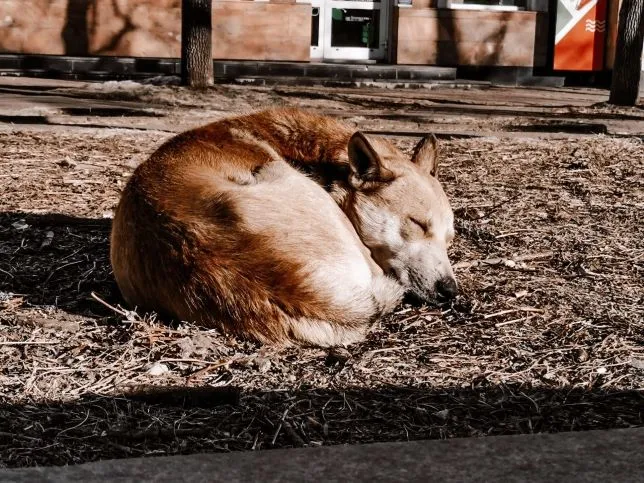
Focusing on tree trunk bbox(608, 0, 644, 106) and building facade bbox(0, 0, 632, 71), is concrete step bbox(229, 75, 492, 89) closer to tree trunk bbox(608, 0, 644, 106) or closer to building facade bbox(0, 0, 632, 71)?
building facade bbox(0, 0, 632, 71)

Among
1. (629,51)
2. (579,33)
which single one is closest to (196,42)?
(629,51)

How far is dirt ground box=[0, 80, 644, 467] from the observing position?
329cm

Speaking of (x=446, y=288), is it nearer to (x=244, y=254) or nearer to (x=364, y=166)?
(x=364, y=166)

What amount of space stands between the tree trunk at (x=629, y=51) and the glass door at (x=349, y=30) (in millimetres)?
6420

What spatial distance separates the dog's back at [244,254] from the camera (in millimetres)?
3912

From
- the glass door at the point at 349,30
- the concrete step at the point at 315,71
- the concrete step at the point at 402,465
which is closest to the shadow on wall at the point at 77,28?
the concrete step at the point at 315,71

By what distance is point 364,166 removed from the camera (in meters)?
4.82

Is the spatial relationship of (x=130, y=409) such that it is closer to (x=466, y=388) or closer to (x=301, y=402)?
(x=301, y=402)

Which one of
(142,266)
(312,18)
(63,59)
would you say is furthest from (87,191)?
(312,18)

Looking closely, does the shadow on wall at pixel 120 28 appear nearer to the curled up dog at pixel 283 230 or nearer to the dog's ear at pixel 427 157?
the curled up dog at pixel 283 230

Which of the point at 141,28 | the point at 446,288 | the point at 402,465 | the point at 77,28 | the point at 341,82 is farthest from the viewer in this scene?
the point at 141,28

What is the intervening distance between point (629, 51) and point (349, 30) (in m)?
6.99

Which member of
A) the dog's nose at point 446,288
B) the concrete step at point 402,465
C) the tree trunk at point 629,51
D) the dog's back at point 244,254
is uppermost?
the tree trunk at point 629,51

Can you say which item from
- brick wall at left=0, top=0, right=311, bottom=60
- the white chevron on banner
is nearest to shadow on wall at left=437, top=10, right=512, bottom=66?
the white chevron on banner
